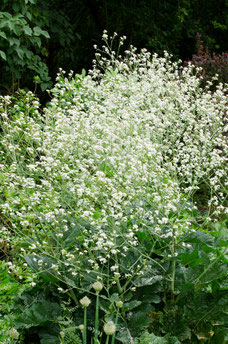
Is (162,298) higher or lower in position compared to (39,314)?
higher

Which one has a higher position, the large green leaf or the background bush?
the background bush

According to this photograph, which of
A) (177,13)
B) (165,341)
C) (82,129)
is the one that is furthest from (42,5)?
(165,341)

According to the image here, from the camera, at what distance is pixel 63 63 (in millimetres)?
9008

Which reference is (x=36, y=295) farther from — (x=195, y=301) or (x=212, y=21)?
(x=212, y=21)

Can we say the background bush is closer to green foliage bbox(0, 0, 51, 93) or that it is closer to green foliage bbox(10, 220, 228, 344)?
green foliage bbox(0, 0, 51, 93)

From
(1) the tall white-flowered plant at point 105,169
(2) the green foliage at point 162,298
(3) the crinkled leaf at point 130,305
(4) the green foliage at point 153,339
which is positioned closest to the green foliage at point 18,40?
(1) the tall white-flowered plant at point 105,169

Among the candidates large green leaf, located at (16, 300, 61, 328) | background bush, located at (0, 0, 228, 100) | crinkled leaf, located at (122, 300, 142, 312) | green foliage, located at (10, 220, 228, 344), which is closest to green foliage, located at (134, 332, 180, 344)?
green foliage, located at (10, 220, 228, 344)

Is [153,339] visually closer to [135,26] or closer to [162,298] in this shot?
[162,298]

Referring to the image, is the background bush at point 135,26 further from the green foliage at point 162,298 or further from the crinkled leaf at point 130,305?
the crinkled leaf at point 130,305

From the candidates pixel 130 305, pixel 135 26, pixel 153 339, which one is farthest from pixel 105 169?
pixel 135 26

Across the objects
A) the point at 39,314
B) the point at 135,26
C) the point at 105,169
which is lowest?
the point at 39,314

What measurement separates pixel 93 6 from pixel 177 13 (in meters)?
1.93

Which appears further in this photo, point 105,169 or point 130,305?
point 105,169

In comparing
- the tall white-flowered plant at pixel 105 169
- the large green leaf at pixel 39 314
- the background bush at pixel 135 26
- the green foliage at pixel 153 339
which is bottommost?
the large green leaf at pixel 39 314
